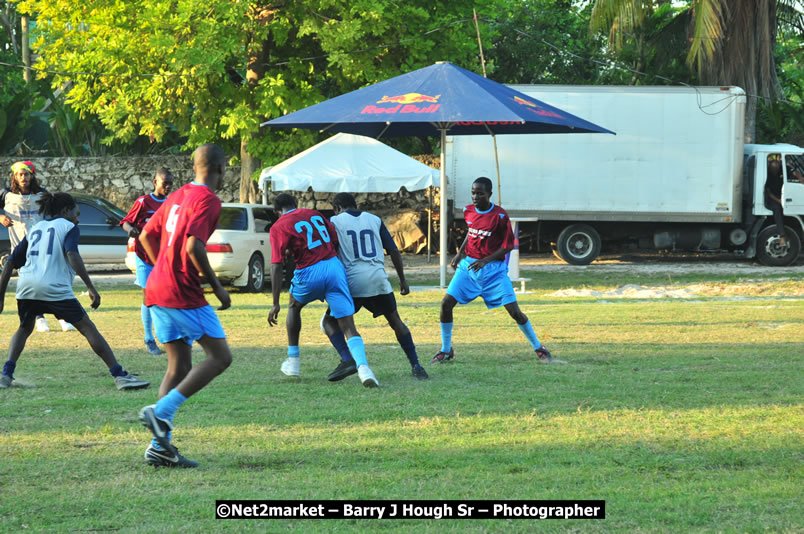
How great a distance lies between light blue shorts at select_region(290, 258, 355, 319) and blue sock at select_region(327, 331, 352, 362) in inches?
13.3

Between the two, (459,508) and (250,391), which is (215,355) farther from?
(250,391)

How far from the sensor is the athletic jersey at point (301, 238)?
330 inches

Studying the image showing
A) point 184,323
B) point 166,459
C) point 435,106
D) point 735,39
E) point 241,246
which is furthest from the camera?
point 735,39

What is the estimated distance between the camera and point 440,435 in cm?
628

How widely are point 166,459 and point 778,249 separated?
19.5 meters

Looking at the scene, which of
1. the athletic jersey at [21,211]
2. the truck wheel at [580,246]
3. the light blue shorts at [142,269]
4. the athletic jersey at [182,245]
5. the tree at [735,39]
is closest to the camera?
the athletic jersey at [182,245]

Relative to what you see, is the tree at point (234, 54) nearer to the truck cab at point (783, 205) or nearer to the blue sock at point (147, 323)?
the truck cab at point (783, 205)

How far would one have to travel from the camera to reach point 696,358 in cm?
980

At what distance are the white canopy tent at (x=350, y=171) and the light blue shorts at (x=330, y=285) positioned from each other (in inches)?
444

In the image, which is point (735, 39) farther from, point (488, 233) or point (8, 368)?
point (8, 368)

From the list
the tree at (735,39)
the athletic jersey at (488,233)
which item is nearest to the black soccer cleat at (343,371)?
the athletic jersey at (488,233)

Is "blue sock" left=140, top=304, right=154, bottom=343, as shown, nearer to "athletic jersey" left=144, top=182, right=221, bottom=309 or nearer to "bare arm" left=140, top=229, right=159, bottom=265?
"bare arm" left=140, top=229, right=159, bottom=265

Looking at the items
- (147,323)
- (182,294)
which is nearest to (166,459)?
(182,294)

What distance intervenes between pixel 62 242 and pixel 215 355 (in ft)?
10.2
